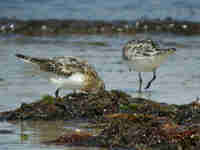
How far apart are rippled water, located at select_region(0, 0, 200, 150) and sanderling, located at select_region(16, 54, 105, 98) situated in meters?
0.57

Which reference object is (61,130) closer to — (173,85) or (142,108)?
(142,108)

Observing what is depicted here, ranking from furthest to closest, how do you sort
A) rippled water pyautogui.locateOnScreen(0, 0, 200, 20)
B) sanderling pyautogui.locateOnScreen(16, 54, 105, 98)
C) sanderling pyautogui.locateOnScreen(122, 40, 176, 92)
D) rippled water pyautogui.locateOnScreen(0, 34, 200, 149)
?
rippled water pyautogui.locateOnScreen(0, 0, 200, 20), sanderling pyautogui.locateOnScreen(122, 40, 176, 92), rippled water pyautogui.locateOnScreen(0, 34, 200, 149), sanderling pyautogui.locateOnScreen(16, 54, 105, 98)

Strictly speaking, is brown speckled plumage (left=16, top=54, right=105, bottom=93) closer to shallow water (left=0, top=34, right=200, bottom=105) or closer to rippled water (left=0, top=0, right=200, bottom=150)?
shallow water (left=0, top=34, right=200, bottom=105)

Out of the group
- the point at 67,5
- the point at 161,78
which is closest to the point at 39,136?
the point at 161,78

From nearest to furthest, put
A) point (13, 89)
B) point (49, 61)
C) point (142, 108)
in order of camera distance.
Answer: point (142, 108) → point (49, 61) → point (13, 89)

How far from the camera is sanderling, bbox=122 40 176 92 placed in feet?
31.7

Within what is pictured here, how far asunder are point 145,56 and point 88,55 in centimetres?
259

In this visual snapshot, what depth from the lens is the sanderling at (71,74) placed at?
7.84 meters

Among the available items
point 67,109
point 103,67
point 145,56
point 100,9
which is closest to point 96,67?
point 103,67

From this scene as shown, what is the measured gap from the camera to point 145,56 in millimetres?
9805

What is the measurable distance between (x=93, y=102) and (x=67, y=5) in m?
12.1

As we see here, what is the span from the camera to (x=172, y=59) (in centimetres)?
1183

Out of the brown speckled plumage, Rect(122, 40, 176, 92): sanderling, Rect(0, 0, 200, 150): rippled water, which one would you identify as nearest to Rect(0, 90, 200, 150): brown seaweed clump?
Rect(0, 0, 200, 150): rippled water

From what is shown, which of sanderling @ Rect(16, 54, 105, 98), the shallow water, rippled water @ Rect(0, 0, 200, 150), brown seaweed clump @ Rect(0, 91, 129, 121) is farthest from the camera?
the shallow water
